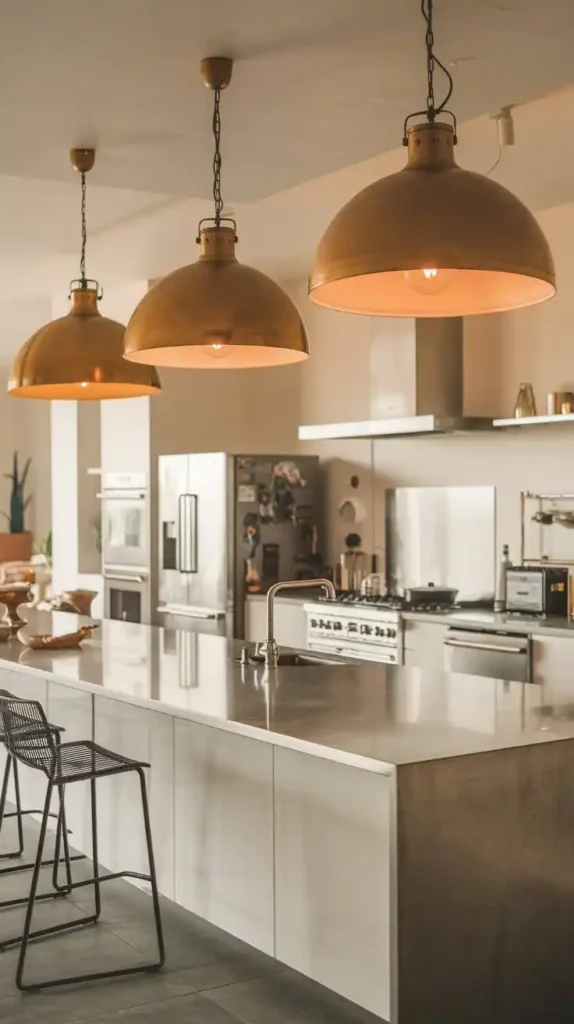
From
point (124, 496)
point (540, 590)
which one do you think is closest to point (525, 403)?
point (540, 590)

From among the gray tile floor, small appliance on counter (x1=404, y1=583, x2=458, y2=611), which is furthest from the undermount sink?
small appliance on counter (x1=404, y1=583, x2=458, y2=611)

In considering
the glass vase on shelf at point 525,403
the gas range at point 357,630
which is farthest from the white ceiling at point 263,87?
the gas range at point 357,630

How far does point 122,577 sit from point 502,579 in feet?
9.68

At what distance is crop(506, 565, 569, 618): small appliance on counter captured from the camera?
5992 millimetres

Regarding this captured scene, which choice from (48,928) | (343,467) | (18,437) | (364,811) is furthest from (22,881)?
(18,437)

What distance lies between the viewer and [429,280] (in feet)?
10.3

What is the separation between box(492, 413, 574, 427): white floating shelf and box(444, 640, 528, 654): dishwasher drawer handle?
118 centimetres

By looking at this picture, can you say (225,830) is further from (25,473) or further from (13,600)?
(25,473)

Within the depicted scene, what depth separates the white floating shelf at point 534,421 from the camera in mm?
5867

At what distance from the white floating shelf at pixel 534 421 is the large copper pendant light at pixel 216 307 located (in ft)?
8.55

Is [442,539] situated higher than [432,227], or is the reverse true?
[432,227]

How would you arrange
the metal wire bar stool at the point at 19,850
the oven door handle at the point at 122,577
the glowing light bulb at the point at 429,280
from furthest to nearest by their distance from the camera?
the oven door handle at the point at 122,577 → the metal wire bar stool at the point at 19,850 → the glowing light bulb at the point at 429,280

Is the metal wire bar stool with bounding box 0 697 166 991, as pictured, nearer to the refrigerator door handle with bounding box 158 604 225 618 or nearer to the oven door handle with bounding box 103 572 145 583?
the refrigerator door handle with bounding box 158 604 225 618

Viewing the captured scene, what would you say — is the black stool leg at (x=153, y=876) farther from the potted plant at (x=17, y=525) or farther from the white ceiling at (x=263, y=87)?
the potted plant at (x=17, y=525)
